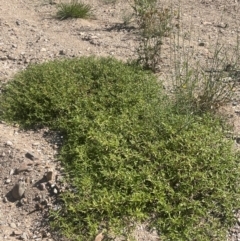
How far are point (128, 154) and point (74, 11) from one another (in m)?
3.33

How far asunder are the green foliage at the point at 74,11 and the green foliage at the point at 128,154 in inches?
76.9

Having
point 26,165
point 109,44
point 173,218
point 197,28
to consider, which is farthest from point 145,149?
point 197,28

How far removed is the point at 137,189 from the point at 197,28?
10.6 ft

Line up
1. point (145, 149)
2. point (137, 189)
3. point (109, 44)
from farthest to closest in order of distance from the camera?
point (109, 44) < point (145, 149) < point (137, 189)

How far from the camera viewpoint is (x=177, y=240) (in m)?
2.98

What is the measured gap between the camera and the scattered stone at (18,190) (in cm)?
341

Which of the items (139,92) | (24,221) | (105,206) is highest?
(139,92)

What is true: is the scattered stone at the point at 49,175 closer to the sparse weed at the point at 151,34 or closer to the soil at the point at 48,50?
the soil at the point at 48,50

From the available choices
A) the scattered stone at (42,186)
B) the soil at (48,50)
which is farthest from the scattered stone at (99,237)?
the scattered stone at (42,186)

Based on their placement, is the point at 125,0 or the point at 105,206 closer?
the point at 105,206

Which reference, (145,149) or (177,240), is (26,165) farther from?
(177,240)

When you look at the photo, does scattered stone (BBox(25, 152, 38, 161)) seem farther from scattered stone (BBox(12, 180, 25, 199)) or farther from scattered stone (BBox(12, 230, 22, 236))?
scattered stone (BBox(12, 230, 22, 236))

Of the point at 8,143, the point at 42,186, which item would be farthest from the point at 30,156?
the point at 42,186

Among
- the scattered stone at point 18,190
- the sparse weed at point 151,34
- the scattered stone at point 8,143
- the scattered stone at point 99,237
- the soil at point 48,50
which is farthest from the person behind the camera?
the sparse weed at point 151,34
